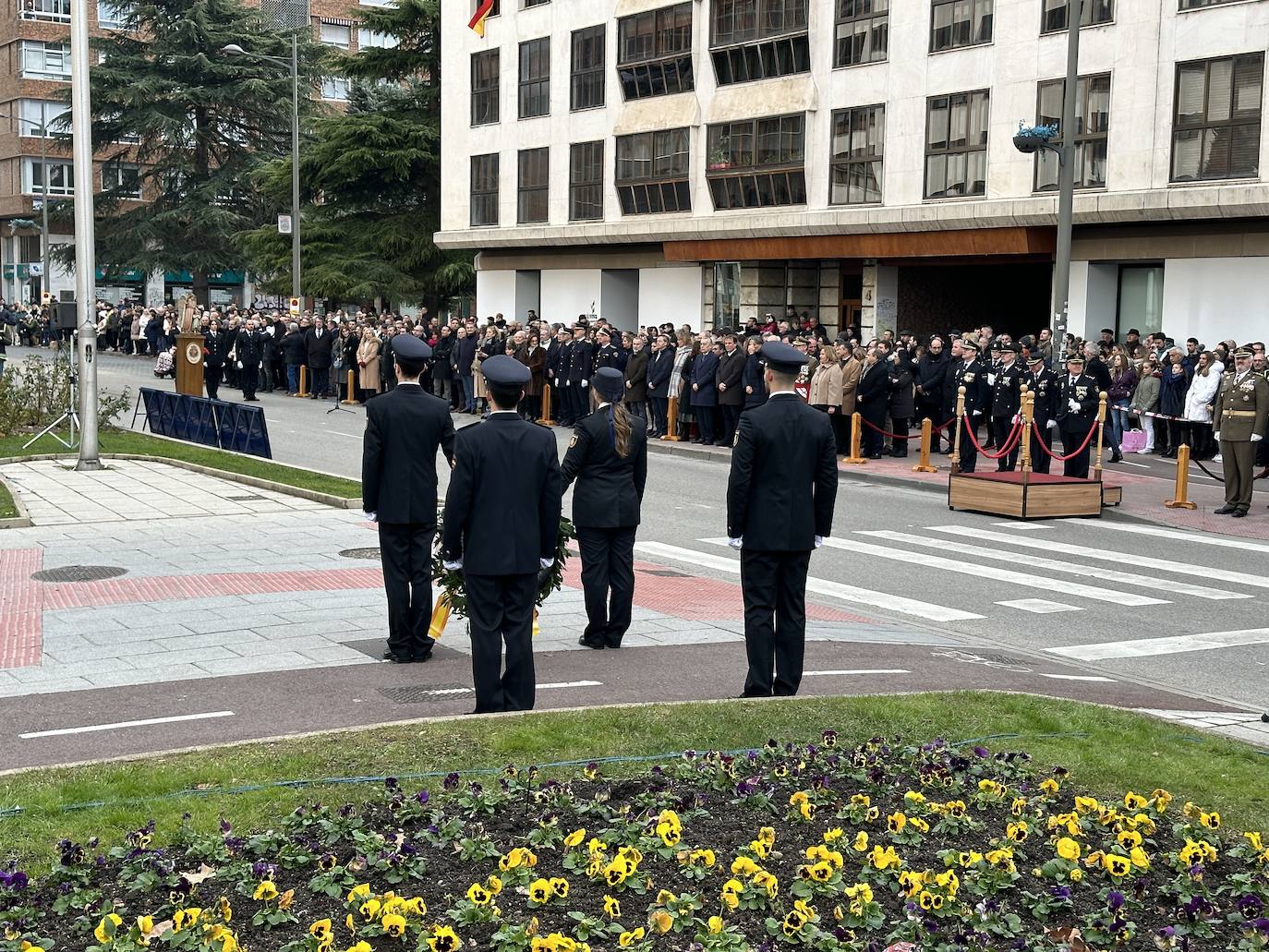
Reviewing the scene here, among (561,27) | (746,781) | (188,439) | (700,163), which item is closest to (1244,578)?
(746,781)

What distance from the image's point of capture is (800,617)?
29.3ft

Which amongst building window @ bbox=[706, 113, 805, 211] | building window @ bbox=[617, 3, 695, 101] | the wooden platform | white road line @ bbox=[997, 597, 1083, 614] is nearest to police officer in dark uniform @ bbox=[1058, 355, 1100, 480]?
the wooden platform

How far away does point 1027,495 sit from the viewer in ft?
61.7

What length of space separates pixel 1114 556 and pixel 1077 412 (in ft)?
17.9

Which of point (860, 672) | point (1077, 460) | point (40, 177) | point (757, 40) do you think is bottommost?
point (860, 672)

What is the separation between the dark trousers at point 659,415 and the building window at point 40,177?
60727 mm

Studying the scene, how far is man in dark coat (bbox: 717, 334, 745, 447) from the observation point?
2684 centimetres

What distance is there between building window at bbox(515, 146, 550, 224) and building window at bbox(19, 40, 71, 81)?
4387cm

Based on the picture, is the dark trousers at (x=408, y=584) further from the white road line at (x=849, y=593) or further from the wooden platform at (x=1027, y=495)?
the wooden platform at (x=1027, y=495)

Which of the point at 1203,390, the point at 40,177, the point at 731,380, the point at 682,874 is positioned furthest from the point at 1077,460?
the point at 40,177

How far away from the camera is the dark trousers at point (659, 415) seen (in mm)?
29359

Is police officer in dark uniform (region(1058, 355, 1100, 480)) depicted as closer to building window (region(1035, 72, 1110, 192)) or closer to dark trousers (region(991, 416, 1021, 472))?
dark trousers (region(991, 416, 1021, 472))

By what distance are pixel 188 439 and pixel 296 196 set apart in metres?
22.0

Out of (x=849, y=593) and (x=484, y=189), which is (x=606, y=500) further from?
(x=484, y=189)
